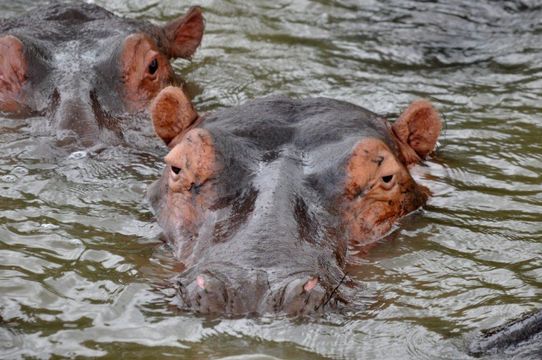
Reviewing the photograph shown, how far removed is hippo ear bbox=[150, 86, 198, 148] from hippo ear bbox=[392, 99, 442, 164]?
1.35 meters

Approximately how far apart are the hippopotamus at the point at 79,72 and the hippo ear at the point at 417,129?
6.80ft

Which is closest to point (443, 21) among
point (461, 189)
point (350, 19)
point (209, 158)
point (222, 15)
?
point (350, 19)

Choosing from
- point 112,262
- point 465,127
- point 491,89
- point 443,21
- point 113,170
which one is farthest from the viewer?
point 443,21

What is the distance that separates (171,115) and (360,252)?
177 cm

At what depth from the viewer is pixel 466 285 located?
20.1ft

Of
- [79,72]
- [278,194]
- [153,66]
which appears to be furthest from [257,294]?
[153,66]

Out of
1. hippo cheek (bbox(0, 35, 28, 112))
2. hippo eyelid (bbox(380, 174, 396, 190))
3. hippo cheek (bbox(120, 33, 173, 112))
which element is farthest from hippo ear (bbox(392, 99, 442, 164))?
hippo cheek (bbox(0, 35, 28, 112))

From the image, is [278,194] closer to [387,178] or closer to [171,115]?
[387,178]

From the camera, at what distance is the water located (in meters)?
5.24

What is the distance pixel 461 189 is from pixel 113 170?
233 cm

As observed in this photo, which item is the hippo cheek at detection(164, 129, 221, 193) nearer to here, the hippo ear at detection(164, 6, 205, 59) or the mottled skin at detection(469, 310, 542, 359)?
the mottled skin at detection(469, 310, 542, 359)

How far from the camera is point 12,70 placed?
880 cm

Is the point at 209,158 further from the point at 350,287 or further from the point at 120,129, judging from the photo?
the point at 120,129

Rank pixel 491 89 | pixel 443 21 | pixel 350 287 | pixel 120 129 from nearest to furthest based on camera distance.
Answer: pixel 350 287, pixel 120 129, pixel 491 89, pixel 443 21
